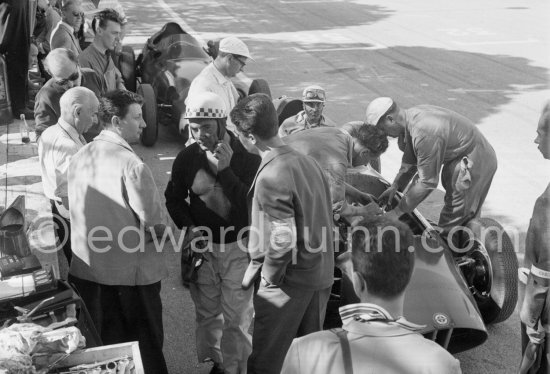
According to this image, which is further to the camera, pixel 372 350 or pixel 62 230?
pixel 62 230

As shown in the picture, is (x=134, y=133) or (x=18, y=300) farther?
(x=134, y=133)

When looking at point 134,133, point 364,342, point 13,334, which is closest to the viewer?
point 364,342

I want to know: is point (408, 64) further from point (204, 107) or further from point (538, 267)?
point (538, 267)

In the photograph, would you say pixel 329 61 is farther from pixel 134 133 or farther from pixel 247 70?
pixel 134 133

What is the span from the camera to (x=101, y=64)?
8047 millimetres

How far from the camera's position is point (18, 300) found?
4.04m

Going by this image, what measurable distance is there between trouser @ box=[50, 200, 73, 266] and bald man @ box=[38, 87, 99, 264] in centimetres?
20

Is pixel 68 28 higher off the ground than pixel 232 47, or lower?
lower

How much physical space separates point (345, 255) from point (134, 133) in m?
1.78

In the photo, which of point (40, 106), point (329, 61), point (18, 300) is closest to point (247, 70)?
point (329, 61)

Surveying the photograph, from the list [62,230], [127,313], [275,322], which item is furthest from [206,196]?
[62,230]

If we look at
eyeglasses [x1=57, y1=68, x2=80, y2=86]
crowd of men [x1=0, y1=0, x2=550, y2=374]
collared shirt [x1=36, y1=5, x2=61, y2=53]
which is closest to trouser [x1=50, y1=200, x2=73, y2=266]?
crowd of men [x1=0, y1=0, x2=550, y2=374]

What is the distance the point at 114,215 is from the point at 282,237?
1.04 meters

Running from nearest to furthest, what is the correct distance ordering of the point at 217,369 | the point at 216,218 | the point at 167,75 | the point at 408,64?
the point at 216,218 → the point at 217,369 → the point at 167,75 → the point at 408,64
